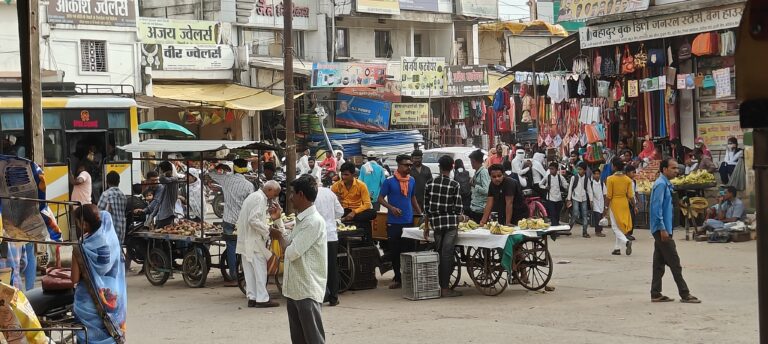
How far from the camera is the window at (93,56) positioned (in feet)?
114

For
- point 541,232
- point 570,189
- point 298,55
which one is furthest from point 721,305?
point 298,55

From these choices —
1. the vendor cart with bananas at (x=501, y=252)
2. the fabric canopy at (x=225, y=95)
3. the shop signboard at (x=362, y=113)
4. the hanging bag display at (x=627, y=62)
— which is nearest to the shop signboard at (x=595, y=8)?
the hanging bag display at (x=627, y=62)

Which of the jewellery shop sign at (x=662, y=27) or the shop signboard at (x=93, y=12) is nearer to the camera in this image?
the jewellery shop sign at (x=662, y=27)

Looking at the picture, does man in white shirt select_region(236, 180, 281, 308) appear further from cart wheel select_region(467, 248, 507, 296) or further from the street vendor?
cart wheel select_region(467, 248, 507, 296)

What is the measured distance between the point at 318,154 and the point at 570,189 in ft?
61.5

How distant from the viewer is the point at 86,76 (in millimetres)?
34688

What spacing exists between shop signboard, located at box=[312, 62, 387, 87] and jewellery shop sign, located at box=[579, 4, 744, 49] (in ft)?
56.8

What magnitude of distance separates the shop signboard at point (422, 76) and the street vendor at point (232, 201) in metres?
28.1

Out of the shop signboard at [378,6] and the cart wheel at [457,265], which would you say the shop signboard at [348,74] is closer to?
the shop signboard at [378,6]

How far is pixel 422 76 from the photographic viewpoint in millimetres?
42969

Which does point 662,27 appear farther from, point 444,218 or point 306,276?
point 306,276

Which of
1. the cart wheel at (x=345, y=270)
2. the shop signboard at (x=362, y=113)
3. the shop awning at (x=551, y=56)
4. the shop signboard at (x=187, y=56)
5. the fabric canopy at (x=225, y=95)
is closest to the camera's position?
the cart wheel at (x=345, y=270)

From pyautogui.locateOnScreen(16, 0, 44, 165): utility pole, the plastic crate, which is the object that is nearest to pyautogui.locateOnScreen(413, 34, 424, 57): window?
the plastic crate

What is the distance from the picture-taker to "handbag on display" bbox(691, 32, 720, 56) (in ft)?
70.8
